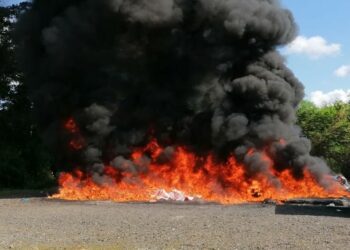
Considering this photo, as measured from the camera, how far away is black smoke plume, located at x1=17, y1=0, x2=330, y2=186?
21.5 metres

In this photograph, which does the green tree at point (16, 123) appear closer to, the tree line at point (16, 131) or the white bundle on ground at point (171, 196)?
the tree line at point (16, 131)

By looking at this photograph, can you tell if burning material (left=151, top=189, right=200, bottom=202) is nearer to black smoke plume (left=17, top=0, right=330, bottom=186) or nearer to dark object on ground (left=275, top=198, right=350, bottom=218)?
black smoke plume (left=17, top=0, right=330, bottom=186)

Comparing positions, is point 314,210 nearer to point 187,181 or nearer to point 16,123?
point 187,181

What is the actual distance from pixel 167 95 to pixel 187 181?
3.95m

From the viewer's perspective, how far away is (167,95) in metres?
23.0

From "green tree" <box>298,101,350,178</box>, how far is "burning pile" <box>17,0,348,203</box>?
602 inches

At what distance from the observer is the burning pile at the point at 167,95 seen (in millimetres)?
20781

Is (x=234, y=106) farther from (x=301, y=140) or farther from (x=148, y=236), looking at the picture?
(x=148, y=236)

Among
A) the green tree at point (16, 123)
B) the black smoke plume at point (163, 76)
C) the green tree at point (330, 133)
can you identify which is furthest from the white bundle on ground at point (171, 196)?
the green tree at point (330, 133)

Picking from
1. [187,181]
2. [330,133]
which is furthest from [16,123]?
[330,133]

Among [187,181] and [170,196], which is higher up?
[187,181]

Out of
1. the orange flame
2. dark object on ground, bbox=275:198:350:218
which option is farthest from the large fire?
dark object on ground, bbox=275:198:350:218

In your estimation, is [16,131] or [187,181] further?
[16,131]

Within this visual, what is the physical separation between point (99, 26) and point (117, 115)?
4.06 m
